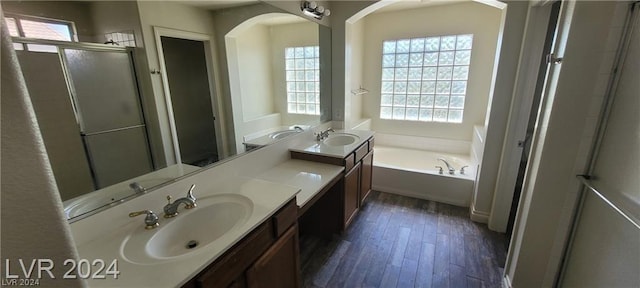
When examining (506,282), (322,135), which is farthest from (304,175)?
(506,282)

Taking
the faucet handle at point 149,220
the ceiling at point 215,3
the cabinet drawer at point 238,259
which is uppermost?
the ceiling at point 215,3

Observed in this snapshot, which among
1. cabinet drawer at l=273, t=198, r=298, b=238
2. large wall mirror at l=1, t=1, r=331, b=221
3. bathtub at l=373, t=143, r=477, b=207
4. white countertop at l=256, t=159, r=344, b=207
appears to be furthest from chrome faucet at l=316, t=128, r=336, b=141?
cabinet drawer at l=273, t=198, r=298, b=238

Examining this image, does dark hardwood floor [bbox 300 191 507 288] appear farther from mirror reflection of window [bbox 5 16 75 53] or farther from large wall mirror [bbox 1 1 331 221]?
mirror reflection of window [bbox 5 16 75 53]

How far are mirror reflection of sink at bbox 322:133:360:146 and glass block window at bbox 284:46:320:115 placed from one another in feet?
1.20

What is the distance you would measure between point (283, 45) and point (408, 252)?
221cm

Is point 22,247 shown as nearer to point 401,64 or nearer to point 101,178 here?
point 101,178

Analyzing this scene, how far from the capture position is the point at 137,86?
1247 millimetres

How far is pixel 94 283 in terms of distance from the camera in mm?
829

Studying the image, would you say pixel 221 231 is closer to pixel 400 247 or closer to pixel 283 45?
pixel 400 247

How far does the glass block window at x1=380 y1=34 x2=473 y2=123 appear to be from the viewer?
11.9 feet

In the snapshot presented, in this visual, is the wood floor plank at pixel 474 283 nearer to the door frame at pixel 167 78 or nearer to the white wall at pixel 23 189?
the door frame at pixel 167 78

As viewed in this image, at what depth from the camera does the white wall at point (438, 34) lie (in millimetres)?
3355

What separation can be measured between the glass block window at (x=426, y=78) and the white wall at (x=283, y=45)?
5.99 feet

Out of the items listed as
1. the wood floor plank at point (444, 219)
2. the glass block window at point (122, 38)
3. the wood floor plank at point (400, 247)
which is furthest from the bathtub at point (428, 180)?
the glass block window at point (122, 38)
